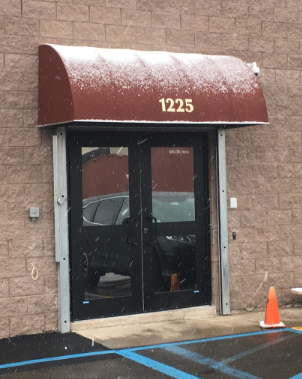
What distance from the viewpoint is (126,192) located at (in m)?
9.51

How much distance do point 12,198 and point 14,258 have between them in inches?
29.3

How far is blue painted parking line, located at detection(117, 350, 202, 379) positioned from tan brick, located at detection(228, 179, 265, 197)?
10.4ft

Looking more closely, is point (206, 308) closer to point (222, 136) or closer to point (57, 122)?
point (222, 136)

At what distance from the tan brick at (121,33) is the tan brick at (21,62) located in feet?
3.58

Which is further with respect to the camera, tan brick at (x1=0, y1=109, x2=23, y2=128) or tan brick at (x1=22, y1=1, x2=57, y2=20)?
tan brick at (x1=22, y1=1, x2=57, y2=20)

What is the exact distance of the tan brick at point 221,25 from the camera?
998cm

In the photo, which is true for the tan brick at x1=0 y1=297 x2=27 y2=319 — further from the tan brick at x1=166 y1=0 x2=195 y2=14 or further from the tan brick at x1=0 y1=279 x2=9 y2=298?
the tan brick at x1=166 y1=0 x2=195 y2=14

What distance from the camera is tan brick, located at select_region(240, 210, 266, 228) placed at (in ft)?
33.3

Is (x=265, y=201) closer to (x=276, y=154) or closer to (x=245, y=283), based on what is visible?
(x=276, y=154)

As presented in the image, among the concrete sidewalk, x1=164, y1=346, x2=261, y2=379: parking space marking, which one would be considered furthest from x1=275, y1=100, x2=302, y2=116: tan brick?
x1=164, y1=346, x2=261, y2=379: parking space marking

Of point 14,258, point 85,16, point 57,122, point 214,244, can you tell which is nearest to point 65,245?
point 14,258

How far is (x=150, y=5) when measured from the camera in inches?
379

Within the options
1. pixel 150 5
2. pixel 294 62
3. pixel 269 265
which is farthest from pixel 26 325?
pixel 294 62

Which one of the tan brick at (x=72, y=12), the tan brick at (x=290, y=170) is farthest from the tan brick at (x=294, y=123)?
the tan brick at (x=72, y=12)
